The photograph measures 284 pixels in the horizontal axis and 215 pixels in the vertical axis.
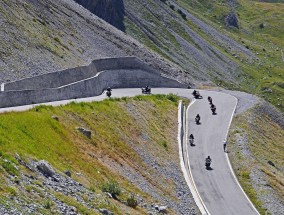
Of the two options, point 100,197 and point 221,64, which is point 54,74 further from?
point 221,64

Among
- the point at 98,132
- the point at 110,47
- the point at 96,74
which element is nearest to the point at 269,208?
the point at 98,132

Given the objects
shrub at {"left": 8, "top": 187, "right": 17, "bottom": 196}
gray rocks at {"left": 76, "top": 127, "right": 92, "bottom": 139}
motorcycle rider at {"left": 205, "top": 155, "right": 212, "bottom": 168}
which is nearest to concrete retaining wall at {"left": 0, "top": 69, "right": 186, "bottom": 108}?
gray rocks at {"left": 76, "top": 127, "right": 92, "bottom": 139}

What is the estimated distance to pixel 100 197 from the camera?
25938 mm

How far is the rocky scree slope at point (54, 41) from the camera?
2045 inches

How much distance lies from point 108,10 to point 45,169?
8330 centimetres

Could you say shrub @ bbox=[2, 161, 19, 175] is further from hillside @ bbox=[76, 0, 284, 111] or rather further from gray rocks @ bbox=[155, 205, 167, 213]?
hillside @ bbox=[76, 0, 284, 111]

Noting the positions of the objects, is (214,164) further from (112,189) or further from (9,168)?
(9,168)

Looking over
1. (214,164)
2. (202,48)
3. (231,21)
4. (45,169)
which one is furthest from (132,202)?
(231,21)

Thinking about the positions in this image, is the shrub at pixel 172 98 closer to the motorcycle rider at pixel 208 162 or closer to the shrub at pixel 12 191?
the motorcycle rider at pixel 208 162

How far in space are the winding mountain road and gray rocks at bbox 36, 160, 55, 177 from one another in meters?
9.73

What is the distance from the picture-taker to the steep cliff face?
101m

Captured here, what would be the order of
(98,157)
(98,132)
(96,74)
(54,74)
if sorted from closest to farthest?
(98,157), (98,132), (54,74), (96,74)

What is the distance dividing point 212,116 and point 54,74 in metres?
22.2

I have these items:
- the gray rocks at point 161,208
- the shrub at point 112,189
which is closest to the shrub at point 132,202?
the shrub at point 112,189
